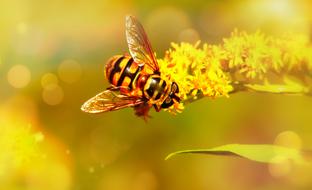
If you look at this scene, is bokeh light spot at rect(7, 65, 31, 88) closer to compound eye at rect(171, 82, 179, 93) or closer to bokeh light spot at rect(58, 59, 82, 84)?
bokeh light spot at rect(58, 59, 82, 84)

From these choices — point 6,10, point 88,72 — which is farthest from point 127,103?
point 6,10

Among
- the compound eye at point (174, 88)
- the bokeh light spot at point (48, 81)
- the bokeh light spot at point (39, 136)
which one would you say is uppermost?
the bokeh light spot at point (48, 81)

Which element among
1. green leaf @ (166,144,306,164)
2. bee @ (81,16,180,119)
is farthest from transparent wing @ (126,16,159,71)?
green leaf @ (166,144,306,164)

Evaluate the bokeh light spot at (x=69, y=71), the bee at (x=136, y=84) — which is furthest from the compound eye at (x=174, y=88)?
the bokeh light spot at (x=69, y=71)

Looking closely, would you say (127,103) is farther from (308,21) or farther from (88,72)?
(308,21)

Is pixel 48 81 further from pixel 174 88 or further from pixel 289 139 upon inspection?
pixel 289 139

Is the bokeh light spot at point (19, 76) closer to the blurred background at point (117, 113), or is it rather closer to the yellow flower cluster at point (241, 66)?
the blurred background at point (117, 113)
